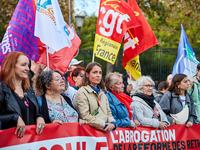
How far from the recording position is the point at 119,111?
5.05 metres

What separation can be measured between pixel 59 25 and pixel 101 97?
5.26ft

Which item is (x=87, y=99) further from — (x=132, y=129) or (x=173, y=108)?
(x=173, y=108)

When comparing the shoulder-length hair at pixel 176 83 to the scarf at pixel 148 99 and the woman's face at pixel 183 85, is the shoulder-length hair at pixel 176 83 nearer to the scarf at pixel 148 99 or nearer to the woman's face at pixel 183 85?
the woman's face at pixel 183 85

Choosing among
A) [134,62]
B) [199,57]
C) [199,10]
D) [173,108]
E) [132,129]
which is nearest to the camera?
[132,129]

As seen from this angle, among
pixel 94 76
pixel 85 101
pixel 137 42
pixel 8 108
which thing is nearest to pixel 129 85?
pixel 137 42

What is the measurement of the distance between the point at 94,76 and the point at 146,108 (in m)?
1.27

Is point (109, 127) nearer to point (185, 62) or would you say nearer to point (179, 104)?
point (179, 104)

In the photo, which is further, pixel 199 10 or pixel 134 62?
pixel 199 10

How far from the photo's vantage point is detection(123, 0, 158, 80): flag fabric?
21.8 ft

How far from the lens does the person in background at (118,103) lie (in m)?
5.06

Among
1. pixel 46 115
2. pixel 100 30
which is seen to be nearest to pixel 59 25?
pixel 100 30

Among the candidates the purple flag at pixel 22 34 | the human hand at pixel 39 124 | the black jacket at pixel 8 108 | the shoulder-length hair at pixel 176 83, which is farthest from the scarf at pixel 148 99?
the black jacket at pixel 8 108

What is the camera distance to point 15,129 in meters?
3.66

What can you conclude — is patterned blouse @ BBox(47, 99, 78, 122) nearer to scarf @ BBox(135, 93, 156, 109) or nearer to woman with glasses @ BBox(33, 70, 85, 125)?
woman with glasses @ BBox(33, 70, 85, 125)
